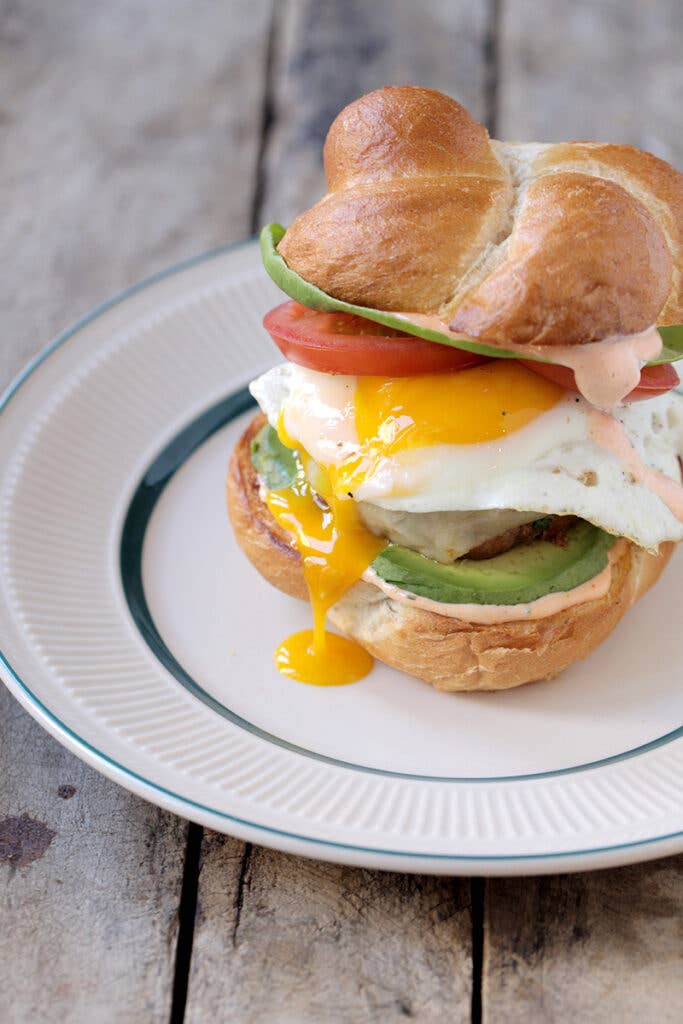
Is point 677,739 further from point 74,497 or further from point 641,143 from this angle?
point 641,143

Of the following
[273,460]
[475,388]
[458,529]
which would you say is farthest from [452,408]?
[273,460]

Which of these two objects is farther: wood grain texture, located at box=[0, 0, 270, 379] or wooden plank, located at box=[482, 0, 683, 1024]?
wood grain texture, located at box=[0, 0, 270, 379]

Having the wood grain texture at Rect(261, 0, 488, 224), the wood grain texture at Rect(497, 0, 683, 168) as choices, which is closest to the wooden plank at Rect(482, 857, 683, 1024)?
the wood grain texture at Rect(261, 0, 488, 224)

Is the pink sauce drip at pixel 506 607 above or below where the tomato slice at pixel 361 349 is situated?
below

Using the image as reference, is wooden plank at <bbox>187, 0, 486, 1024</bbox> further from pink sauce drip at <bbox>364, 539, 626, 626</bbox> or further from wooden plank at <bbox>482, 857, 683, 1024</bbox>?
pink sauce drip at <bbox>364, 539, 626, 626</bbox>

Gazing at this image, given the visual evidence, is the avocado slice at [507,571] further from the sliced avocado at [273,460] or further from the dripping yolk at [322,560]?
the sliced avocado at [273,460]

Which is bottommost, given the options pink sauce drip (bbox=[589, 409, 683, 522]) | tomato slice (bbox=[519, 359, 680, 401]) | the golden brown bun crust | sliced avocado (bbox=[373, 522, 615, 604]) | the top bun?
the golden brown bun crust

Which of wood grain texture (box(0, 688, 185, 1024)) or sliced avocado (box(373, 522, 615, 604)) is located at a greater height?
sliced avocado (box(373, 522, 615, 604))

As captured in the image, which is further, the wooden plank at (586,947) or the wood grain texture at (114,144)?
the wood grain texture at (114,144)

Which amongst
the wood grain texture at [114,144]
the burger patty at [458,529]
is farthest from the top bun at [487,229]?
the wood grain texture at [114,144]
